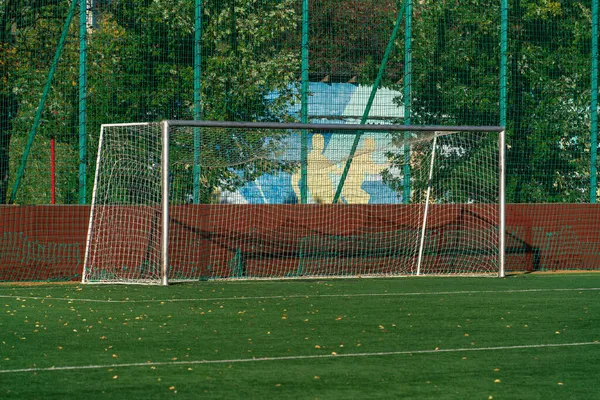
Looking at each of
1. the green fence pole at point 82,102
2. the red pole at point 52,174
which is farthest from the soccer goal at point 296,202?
the red pole at point 52,174

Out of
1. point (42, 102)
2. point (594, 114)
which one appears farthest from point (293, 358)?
point (594, 114)

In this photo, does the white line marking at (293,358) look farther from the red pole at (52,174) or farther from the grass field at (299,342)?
the red pole at (52,174)

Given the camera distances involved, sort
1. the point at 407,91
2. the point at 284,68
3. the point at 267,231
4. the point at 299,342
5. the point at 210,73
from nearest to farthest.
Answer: the point at 299,342
the point at 267,231
the point at 210,73
the point at 284,68
the point at 407,91

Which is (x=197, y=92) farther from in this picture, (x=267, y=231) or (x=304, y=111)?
(x=267, y=231)

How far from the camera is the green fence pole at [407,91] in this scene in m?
17.0

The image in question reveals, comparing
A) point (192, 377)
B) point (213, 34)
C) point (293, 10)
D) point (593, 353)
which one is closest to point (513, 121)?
point (293, 10)

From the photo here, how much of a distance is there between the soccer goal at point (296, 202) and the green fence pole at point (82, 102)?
1.23ft

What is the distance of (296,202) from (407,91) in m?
2.79

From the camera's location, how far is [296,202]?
1638 centimetres

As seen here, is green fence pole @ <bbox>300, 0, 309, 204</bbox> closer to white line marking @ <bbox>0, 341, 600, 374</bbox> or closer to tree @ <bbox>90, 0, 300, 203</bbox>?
tree @ <bbox>90, 0, 300, 203</bbox>

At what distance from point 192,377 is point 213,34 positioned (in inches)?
398

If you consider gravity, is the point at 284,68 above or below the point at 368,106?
above

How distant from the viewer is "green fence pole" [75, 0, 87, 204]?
50.7ft

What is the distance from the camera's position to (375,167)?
55.7 feet
